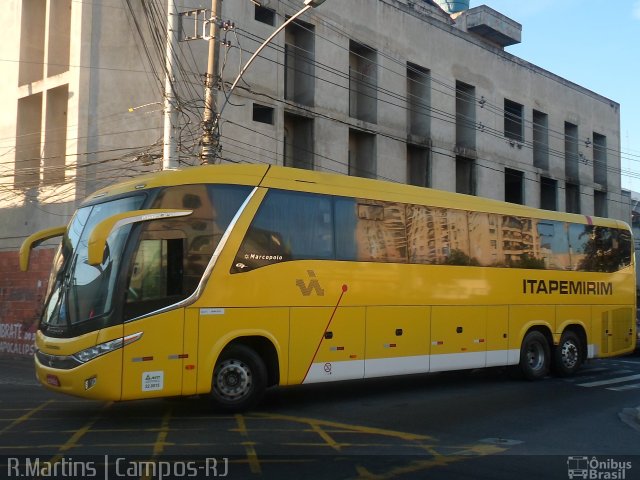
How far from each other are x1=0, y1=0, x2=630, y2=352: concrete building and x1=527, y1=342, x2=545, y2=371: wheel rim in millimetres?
9026

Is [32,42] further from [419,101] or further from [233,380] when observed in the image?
[233,380]

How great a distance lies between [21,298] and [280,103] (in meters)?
10.0

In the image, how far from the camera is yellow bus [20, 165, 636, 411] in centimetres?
913

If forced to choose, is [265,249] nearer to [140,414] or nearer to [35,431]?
[140,414]

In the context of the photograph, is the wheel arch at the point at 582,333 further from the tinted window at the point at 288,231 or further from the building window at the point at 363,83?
the building window at the point at 363,83

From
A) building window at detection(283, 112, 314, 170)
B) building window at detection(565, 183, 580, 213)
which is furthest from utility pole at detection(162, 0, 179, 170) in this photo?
building window at detection(565, 183, 580, 213)

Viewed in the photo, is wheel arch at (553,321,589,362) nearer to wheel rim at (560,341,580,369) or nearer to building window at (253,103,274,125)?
wheel rim at (560,341,580,369)

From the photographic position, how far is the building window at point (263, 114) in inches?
877

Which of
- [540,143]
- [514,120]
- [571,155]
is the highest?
[514,120]

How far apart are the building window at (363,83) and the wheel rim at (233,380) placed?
1785cm

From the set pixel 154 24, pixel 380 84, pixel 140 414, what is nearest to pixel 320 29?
pixel 380 84

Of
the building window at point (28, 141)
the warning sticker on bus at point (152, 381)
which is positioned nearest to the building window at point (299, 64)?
the building window at point (28, 141)

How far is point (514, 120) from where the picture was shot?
33562 millimetres

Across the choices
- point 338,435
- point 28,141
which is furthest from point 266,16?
point 338,435
